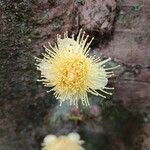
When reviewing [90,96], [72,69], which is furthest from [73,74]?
[90,96]

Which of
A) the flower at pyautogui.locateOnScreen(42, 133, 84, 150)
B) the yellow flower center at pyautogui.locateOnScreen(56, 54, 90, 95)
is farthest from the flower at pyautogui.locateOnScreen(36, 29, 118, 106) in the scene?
the flower at pyautogui.locateOnScreen(42, 133, 84, 150)

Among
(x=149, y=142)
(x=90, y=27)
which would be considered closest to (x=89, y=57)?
(x=90, y=27)

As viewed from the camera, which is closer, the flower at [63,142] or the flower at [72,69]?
the flower at [72,69]

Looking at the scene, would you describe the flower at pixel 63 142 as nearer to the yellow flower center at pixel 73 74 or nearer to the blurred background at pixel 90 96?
the blurred background at pixel 90 96

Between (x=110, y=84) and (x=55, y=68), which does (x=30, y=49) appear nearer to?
(x=55, y=68)

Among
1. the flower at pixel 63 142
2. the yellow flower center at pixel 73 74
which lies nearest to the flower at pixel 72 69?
the yellow flower center at pixel 73 74
